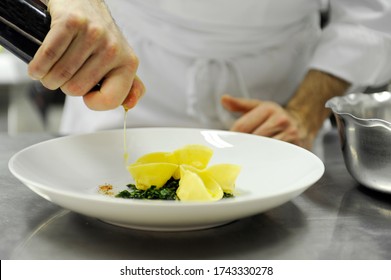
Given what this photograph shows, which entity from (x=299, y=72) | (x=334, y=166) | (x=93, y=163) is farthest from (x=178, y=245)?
(x=299, y=72)

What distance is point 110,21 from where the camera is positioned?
2.74 feet

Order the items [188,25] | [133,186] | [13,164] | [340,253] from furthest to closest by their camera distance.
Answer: [188,25] → [133,186] → [13,164] → [340,253]

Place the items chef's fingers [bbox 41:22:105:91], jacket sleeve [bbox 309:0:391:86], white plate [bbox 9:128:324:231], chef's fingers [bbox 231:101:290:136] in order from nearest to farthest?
white plate [bbox 9:128:324:231], chef's fingers [bbox 41:22:105:91], chef's fingers [bbox 231:101:290:136], jacket sleeve [bbox 309:0:391:86]

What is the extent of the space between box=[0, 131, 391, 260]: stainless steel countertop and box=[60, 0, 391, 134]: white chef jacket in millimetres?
522

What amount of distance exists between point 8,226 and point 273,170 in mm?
434

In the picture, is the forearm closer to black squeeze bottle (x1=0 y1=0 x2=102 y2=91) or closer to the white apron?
the white apron

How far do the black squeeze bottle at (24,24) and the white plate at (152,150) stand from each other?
6.8 inches

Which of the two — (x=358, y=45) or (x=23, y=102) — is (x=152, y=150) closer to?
(x=358, y=45)

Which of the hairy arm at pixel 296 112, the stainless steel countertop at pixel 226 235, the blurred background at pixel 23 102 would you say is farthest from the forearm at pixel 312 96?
the blurred background at pixel 23 102

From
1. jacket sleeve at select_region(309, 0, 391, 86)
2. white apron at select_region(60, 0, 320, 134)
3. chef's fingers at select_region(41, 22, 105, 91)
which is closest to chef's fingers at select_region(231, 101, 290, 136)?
white apron at select_region(60, 0, 320, 134)

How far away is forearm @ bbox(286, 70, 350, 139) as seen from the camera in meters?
1.42

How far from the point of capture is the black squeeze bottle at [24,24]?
781 mm

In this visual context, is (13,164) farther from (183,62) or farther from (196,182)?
(183,62)

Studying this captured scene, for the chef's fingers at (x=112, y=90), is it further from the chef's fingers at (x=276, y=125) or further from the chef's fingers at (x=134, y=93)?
the chef's fingers at (x=276, y=125)
